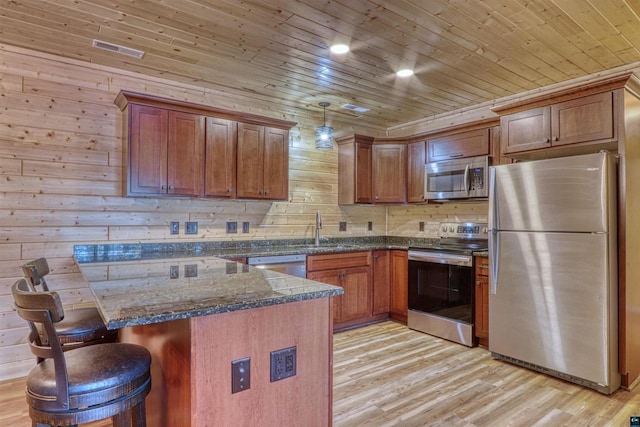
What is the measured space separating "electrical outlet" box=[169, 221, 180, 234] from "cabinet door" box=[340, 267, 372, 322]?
1.78m

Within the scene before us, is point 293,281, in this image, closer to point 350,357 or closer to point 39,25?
point 350,357

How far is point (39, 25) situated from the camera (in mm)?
2564

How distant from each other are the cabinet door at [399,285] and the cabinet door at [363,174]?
76 cm

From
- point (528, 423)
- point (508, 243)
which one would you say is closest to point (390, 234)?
point (508, 243)

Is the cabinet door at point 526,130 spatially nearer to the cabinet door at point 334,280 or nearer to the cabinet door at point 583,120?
the cabinet door at point 583,120

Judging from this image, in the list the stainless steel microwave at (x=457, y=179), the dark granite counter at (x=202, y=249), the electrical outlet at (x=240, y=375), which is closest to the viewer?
the electrical outlet at (x=240, y=375)

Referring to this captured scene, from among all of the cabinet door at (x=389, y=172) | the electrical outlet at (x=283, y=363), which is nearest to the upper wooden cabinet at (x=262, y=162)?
the cabinet door at (x=389, y=172)

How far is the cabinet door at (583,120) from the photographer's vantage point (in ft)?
8.87

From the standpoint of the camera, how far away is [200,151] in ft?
11.2

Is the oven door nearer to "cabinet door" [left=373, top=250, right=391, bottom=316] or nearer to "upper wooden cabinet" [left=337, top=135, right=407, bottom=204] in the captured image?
"cabinet door" [left=373, top=250, right=391, bottom=316]

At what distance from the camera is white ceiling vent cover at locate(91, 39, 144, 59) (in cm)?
283

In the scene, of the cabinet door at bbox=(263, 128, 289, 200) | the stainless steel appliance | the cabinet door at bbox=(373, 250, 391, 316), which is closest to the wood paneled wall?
the cabinet door at bbox=(263, 128, 289, 200)

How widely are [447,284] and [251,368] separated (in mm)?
2895

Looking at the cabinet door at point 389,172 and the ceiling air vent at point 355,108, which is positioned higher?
the ceiling air vent at point 355,108
